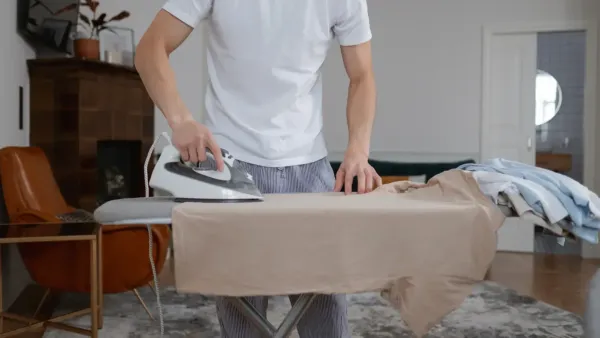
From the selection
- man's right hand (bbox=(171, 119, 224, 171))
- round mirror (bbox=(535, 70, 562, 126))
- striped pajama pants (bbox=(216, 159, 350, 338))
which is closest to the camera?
man's right hand (bbox=(171, 119, 224, 171))

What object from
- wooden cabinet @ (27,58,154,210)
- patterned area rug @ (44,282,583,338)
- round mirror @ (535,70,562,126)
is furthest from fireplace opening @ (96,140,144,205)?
round mirror @ (535,70,562,126)

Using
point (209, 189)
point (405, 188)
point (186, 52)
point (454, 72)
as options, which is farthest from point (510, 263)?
point (209, 189)

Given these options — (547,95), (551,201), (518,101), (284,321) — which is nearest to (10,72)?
(284,321)

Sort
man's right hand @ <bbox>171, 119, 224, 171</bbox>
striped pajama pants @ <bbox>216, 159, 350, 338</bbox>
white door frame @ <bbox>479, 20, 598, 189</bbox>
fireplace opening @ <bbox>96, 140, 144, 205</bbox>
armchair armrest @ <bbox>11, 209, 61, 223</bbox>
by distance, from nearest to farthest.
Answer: man's right hand @ <bbox>171, 119, 224, 171</bbox>, striped pajama pants @ <bbox>216, 159, 350, 338</bbox>, armchair armrest @ <bbox>11, 209, 61, 223</bbox>, fireplace opening @ <bbox>96, 140, 144, 205</bbox>, white door frame @ <bbox>479, 20, 598, 189</bbox>

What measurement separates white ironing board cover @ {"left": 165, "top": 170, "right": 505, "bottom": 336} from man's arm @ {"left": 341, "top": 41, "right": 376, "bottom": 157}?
0.44 metres

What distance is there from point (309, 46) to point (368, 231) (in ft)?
1.66

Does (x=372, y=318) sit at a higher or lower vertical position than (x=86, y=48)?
lower

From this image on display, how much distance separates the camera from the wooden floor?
384 cm

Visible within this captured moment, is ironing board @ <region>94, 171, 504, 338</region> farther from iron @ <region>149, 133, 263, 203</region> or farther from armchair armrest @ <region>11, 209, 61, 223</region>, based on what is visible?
armchair armrest @ <region>11, 209, 61, 223</region>

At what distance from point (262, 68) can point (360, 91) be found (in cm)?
28

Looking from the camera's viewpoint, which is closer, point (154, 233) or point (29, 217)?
point (29, 217)

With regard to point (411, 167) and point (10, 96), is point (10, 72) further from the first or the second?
point (411, 167)

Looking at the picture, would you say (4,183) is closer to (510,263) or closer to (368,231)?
(368,231)

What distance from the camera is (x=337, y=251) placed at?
1049 mm
